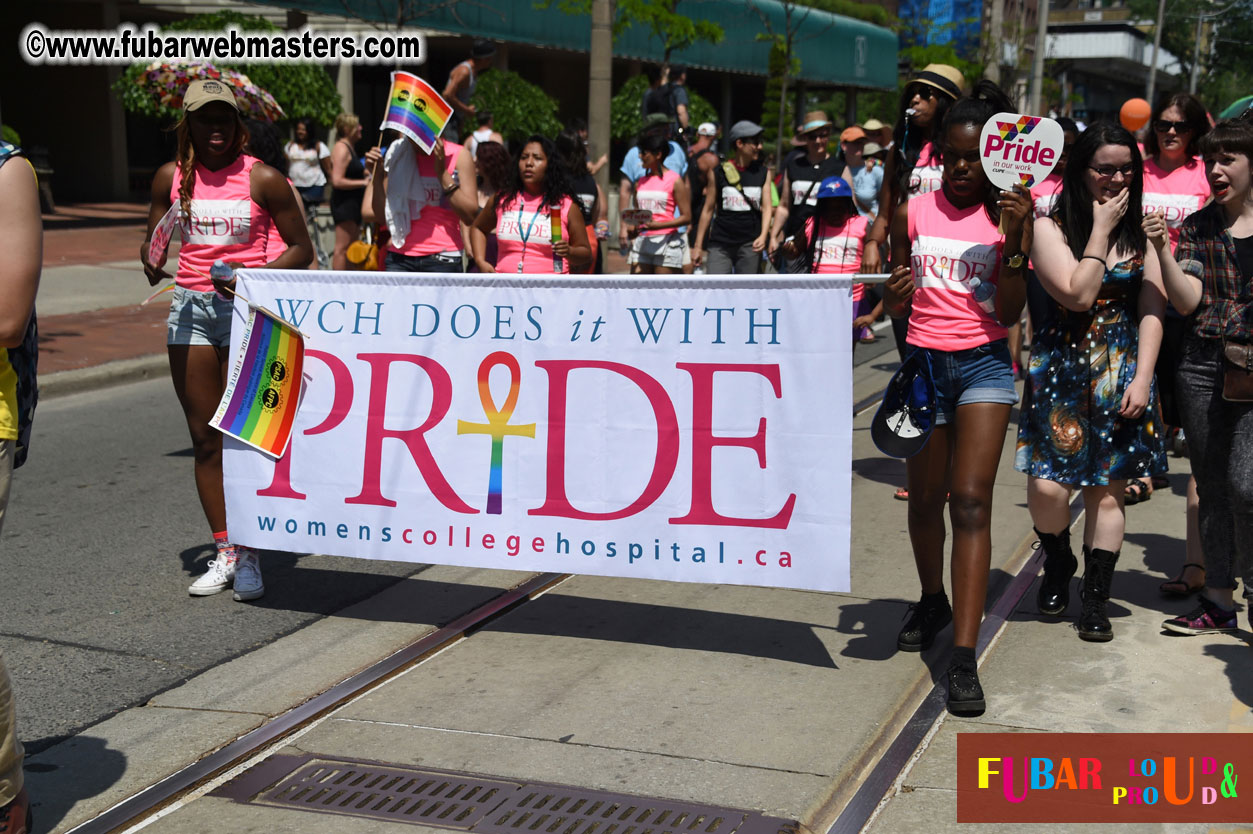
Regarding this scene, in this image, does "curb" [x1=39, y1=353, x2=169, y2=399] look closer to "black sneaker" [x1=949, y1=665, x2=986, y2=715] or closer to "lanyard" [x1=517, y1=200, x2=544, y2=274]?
"lanyard" [x1=517, y1=200, x2=544, y2=274]

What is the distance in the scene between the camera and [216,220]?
5.40 m

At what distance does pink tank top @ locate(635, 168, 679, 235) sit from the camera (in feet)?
36.2

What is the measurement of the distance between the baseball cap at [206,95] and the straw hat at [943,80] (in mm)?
2883

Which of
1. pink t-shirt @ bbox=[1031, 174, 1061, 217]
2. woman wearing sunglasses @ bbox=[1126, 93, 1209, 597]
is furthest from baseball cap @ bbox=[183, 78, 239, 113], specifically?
pink t-shirt @ bbox=[1031, 174, 1061, 217]

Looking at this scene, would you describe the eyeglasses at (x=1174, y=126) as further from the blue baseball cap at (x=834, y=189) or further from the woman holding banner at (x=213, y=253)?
the woman holding banner at (x=213, y=253)

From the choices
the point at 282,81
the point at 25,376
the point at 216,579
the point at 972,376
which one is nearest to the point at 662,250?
the point at 216,579

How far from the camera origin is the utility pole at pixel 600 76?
12.8m

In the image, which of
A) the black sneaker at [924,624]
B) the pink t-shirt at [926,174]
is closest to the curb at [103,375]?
the pink t-shirt at [926,174]

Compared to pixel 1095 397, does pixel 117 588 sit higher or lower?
lower

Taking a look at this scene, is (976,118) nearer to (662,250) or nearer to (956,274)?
(956,274)

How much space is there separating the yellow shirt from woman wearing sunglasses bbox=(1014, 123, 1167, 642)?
3311mm

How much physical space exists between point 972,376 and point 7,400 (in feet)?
9.50

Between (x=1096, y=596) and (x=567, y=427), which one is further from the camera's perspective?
(x=1096, y=596)

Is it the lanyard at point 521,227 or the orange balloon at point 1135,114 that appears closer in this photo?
the lanyard at point 521,227
